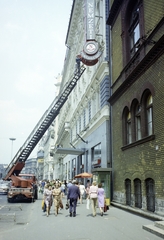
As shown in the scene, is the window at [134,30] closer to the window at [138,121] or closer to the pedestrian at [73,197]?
the window at [138,121]

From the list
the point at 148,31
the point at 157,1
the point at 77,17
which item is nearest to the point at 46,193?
the point at 148,31

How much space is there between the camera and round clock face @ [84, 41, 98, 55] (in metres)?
22.5

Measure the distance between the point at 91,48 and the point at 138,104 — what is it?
379 inches

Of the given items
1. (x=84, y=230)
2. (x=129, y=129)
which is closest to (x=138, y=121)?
(x=129, y=129)

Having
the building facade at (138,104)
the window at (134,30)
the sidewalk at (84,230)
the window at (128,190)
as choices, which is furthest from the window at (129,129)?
the sidewalk at (84,230)

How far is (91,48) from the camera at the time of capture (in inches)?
899

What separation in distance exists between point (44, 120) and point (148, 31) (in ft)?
54.3

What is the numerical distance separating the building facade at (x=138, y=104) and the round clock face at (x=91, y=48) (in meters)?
3.05

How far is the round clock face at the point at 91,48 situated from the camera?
22.5m

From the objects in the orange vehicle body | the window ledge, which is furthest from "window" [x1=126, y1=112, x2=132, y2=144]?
the orange vehicle body

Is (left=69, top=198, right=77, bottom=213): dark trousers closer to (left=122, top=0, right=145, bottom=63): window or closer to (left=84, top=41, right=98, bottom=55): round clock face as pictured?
(left=122, top=0, right=145, bottom=63): window

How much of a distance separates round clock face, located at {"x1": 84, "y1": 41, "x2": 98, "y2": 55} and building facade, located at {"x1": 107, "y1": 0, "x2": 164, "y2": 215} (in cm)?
305

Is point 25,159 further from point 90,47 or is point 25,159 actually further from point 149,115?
point 149,115

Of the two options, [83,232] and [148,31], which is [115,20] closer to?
[148,31]
